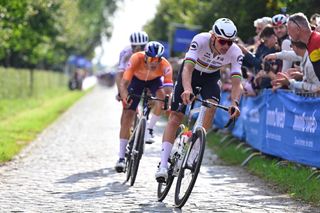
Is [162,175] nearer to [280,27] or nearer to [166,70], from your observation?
[166,70]

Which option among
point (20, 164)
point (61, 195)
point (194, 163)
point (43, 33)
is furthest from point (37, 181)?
point (43, 33)

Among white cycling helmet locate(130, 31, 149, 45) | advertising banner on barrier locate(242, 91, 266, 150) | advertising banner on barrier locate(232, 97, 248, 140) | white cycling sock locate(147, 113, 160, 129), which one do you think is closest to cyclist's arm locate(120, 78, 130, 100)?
white cycling sock locate(147, 113, 160, 129)

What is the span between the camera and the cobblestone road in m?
8.48

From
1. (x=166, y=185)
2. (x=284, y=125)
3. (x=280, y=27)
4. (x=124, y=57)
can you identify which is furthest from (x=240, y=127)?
(x=166, y=185)

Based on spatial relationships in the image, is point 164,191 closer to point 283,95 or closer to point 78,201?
point 78,201

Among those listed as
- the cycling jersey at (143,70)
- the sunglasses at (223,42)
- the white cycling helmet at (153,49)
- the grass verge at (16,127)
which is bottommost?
the grass verge at (16,127)

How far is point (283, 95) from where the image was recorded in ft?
39.8

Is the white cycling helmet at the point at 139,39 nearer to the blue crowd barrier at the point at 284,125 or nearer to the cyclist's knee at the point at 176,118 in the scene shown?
the blue crowd barrier at the point at 284,125

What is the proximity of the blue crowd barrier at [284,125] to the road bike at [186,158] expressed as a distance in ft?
7.93

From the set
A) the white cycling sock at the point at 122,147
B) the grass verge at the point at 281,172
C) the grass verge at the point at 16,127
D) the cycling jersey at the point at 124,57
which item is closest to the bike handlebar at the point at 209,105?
the grass verge at the point at 281,172

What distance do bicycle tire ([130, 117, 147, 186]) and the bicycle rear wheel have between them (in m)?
1.82

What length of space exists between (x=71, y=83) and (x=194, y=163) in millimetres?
57157

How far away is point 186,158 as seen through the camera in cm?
845

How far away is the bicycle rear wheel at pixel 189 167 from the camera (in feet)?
26.8
